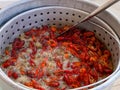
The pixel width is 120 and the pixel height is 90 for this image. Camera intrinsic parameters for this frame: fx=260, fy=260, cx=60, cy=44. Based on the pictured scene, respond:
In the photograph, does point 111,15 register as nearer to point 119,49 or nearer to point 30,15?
point 119,49

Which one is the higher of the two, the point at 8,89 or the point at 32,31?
the point at 32,31

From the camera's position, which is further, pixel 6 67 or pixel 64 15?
pixel 64 15

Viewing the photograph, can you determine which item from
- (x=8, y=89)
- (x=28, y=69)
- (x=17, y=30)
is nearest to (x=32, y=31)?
(x=17, y=30)

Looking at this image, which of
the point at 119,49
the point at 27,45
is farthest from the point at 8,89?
the point at 119,49

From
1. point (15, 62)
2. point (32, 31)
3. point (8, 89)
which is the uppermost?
point (32, 31)

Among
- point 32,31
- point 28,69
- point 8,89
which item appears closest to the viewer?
point 8,89

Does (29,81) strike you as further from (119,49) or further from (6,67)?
(119,49)

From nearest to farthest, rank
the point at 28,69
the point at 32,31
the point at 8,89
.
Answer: the point at 8,89
the point at 28,69
the point at 32,31
